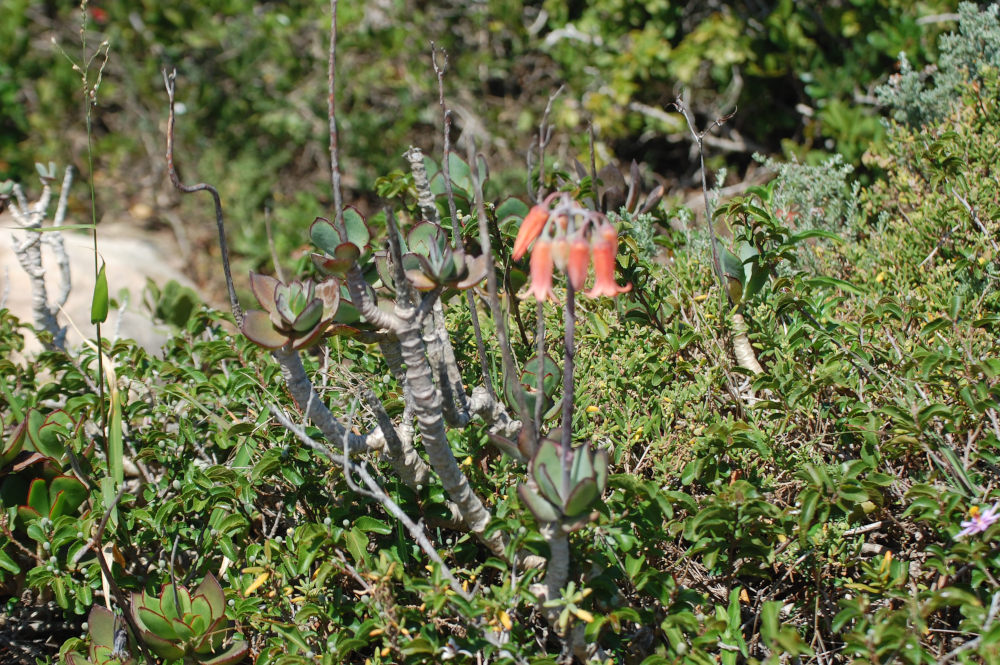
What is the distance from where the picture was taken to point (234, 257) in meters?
5.77

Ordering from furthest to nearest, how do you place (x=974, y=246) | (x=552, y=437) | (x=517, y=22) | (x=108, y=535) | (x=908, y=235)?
1. (x=517, y=22)
2. (x=908, y=235)
3. (x=974, y=246)
4. (x=108, y=535)
5. (x=552, y=437)

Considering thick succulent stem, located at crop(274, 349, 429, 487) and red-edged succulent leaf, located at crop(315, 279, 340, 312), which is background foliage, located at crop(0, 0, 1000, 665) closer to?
thick succulent stem, located at crop(274, 349, 429, 487)

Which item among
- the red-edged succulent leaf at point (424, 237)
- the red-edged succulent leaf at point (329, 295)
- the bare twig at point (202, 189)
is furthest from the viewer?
the red-edged succulent leaf at point (424, 237)

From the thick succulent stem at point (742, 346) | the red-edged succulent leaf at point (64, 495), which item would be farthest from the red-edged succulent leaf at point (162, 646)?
the thick succulent stem at point (742, 346)

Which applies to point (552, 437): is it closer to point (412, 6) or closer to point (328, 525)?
point (328, 525)

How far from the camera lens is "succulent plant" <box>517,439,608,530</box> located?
1465 mm

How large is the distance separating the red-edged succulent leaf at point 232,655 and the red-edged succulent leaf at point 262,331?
2.38ft

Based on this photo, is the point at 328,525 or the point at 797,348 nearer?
the point at 328,525

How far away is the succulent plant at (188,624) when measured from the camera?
1.80m

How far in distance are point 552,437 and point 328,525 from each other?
534mm

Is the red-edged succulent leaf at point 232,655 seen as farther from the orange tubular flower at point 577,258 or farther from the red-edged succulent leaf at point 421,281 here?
the orange tubular flower at point 577,258

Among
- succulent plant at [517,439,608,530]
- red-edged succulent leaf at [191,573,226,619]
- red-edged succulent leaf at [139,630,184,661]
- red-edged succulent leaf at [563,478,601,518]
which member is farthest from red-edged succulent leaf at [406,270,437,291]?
red-edged succulent leaf at [139,630,184,661]

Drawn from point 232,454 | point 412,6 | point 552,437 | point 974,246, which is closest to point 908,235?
point 974,246

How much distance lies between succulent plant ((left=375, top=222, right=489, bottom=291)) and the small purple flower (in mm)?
1060
